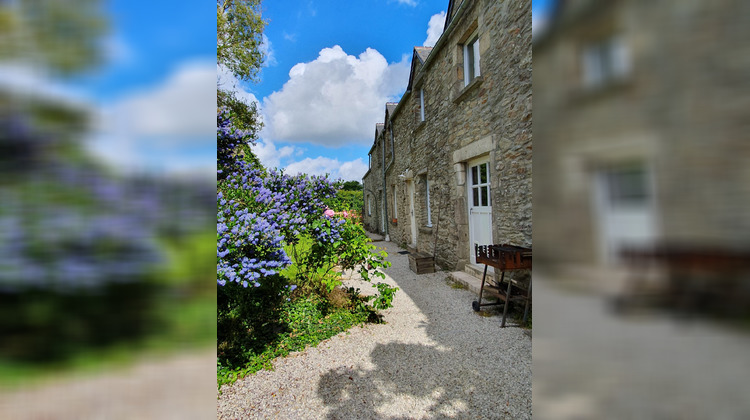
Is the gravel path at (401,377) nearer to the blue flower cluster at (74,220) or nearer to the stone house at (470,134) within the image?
the stone house at (470,134)

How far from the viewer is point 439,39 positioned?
270 inches

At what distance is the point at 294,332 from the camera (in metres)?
4.08

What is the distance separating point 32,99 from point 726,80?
3.66 feet

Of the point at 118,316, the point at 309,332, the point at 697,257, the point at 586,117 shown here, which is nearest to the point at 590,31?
the point at 586,117

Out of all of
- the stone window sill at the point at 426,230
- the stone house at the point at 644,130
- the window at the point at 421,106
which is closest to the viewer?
the stone house at the point at 644,130

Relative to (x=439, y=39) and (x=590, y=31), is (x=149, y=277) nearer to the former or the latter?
(x=590, y=31)

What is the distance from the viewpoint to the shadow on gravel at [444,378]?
275 cm

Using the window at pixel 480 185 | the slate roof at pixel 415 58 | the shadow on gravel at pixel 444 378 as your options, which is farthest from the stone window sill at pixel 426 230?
the shadow on gravel at pixel 444 378

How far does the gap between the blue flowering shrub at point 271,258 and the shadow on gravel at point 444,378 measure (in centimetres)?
85

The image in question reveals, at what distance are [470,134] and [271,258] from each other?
167 inches

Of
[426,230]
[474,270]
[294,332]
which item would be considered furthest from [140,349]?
[426,230]

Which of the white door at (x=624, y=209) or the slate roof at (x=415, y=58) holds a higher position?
the slate roof at (x=415, y=58)

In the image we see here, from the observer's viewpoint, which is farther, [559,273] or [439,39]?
[439,39]

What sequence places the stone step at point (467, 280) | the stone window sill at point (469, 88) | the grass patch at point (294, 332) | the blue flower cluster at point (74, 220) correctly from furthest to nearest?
1. the stone step at point (467, 280)
2. the stone window sill at point (469, 88)
3. the grass patch at point (294, 332)
4. the blue flower cluster at point (74, 220)
